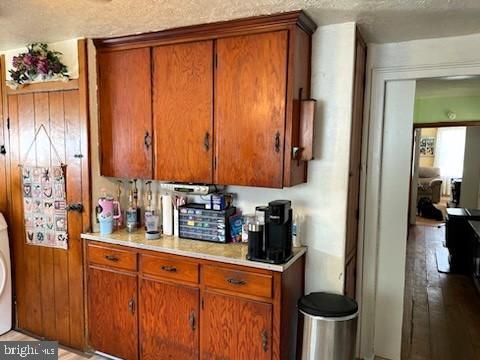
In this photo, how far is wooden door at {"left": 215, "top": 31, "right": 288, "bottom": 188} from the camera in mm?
2094

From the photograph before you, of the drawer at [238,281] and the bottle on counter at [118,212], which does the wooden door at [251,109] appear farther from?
the bottle on counter at [118,212]

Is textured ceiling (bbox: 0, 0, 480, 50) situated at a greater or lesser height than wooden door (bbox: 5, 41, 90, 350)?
greater

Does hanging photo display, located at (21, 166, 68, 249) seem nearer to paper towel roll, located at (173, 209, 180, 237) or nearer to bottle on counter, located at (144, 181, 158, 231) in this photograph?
bottle on counter, located at (144, 181, 158, 231)

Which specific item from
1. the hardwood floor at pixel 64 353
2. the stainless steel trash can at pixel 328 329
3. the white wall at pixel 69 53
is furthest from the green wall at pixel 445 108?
the hardwood floor at pixel 64 353

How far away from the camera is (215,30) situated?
2.21 m

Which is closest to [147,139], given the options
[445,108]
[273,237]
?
[273,237]

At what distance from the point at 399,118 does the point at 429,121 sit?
3.03m

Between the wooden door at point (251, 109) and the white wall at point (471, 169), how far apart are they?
20.1 feet

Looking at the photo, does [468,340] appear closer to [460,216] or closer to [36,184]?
[460,216]

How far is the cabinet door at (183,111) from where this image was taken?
2.30 meters

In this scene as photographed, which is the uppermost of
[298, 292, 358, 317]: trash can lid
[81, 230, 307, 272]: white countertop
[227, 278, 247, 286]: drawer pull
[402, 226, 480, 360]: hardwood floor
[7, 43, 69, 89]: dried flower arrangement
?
[7, 43, 69, 89]: dried flower arrangement

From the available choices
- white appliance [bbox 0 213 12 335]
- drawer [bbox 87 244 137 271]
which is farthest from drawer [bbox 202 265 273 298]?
white appliance [bbox 0 213 12 335]

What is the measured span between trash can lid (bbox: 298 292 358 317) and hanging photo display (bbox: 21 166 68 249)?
1827mm

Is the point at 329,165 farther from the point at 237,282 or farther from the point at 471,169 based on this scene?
the point at 471,169
